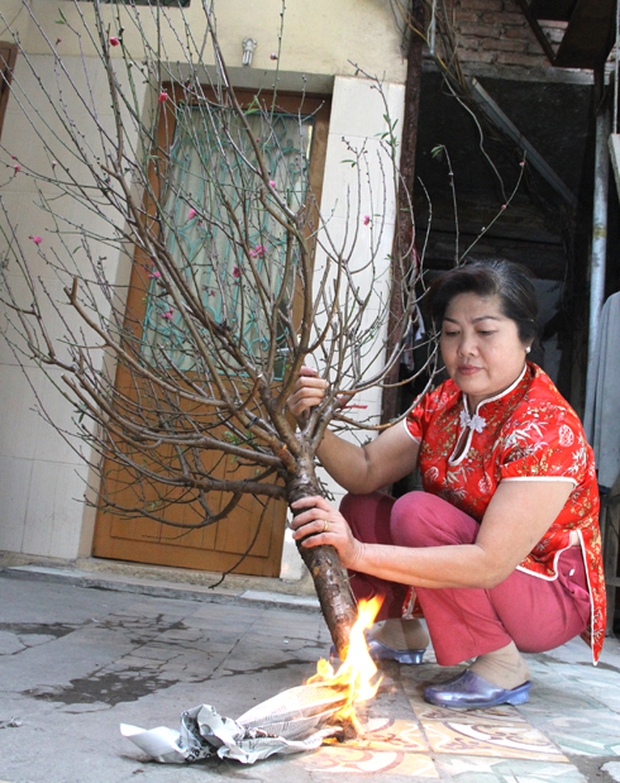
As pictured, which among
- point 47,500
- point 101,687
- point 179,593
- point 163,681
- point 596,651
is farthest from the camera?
point 47,500

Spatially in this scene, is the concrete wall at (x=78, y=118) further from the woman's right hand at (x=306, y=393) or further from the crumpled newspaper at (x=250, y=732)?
the crumpled newspaper at (x=250, y=732)

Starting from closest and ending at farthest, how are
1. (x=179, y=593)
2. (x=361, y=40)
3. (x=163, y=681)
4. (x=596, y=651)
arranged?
(x=163, y=681), (x=596, y=651), (x=179, y=593), (x=361, y=40)

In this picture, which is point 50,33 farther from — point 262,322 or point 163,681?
point 163,681

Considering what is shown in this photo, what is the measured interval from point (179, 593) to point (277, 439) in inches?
77.8

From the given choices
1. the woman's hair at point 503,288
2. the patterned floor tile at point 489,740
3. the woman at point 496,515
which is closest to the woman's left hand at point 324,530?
the woman at point 496,515

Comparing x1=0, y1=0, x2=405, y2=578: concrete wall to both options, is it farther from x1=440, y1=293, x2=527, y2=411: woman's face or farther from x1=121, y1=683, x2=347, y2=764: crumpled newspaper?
x1=121, y1=683, x2=347, y2=764: crumpled newspaper

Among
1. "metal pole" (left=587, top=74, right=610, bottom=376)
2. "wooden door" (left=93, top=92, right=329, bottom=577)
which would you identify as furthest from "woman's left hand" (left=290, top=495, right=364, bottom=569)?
"metal pole" (left=587, top=74, right=610, bottom=376)

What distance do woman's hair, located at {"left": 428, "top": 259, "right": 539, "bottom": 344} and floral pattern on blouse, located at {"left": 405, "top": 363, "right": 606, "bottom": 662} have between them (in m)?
0.18

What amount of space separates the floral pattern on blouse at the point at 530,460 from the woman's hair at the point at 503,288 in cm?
18

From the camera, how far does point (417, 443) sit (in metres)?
2.47

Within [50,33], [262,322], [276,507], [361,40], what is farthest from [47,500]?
[361,40]

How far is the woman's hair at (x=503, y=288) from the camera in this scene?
2.08 metres

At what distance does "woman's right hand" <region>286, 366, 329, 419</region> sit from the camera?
2.11 metres

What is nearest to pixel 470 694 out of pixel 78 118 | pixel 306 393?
pixel 306 393
